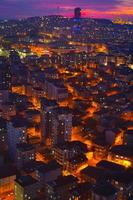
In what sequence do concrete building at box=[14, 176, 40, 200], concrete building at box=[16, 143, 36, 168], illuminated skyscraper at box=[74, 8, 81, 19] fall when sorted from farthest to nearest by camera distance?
illuminated skyscraper at box=[74, 8, 81, 19] < concrete building at box=[16, 143, 36, 168] < concrete building at box=[14, 176, 40, 200]

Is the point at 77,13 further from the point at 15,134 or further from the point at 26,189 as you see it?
the point at 26,189

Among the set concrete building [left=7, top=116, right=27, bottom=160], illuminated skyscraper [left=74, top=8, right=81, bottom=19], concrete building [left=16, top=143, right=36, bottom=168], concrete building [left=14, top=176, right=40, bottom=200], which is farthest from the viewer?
illuminated skyscraper [left=74, top=8, right=81, bottom=19]

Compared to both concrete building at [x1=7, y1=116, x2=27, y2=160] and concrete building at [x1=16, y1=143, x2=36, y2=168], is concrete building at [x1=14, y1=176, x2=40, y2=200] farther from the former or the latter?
concrete building at [x1=7, y1=116, x2=27, y2=160]

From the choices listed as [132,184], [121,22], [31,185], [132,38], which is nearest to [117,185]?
[132,184]

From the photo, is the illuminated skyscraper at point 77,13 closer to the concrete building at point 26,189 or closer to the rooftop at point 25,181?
the rooftop at point 25,181

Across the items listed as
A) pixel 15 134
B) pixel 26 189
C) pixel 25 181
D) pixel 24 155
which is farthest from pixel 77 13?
pixel 26 189

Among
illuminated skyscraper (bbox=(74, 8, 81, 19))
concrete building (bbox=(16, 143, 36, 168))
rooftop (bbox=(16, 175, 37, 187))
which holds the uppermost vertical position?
illuminated skyscraper (bbox=(74, 8, 81, 19))

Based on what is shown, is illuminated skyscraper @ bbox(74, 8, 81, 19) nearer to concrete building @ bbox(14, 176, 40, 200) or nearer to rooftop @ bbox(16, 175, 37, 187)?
rooftop @ bbox(16, 175, 37, 187)

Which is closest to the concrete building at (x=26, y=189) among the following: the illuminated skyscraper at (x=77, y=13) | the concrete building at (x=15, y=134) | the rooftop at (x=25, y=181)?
the rooftop at (x=25, y=181)

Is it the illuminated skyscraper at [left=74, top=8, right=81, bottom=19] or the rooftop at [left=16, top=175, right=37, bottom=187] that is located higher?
the illuminated skyscraper at [left=74, top=8, right=81, bottom=19]

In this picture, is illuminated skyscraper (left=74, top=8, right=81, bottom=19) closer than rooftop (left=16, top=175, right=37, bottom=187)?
No

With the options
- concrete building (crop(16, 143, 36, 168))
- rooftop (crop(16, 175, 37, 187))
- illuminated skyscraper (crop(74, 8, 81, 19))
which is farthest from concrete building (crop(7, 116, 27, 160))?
illuminated skyscraper (crop(74, 8, 81, 19))

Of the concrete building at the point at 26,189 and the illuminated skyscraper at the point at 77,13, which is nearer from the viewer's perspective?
the concrete building at the point at 26,189
